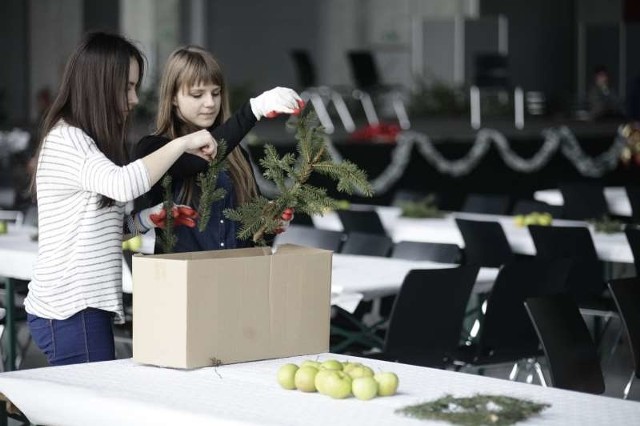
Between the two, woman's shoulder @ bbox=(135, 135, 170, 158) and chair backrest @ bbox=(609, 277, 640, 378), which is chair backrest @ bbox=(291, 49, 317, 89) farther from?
woman's shoulder @ bbox=(135, 135, 170, 158)

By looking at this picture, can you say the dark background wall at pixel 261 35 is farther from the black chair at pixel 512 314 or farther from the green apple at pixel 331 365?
the green apple at pixel 331 365

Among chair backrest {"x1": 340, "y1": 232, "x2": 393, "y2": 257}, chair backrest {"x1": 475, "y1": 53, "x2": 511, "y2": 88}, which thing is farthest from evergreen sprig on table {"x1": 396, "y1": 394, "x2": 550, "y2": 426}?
chair backrest {"x1": 475, "y1": 53, "x2": 511, "y2": 88}

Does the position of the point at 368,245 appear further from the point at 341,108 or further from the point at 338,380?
the point at 341,108

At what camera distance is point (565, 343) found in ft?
13.2

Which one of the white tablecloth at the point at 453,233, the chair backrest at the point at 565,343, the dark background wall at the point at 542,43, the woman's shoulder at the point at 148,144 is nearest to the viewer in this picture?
the woman's shoulder at the point at 148,144

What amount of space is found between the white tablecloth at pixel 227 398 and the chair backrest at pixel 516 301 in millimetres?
1823

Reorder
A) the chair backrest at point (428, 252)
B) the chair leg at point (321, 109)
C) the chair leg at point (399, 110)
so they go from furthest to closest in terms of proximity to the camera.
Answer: the chair leg at point (399, 110)
the chair leg at point (321, 109)
the chair backrest at point (428, 252)

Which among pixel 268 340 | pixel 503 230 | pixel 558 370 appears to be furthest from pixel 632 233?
pixel 268 340

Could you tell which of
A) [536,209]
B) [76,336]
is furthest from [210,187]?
[536,209]

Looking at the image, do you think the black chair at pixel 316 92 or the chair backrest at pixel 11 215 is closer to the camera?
the chair backrest at pixel 11 215

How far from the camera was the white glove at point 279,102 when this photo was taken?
323cm

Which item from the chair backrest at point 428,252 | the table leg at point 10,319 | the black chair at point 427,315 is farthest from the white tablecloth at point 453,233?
the table leg at point 10,319

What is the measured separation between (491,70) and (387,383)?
467 inches

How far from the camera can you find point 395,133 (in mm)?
11391
